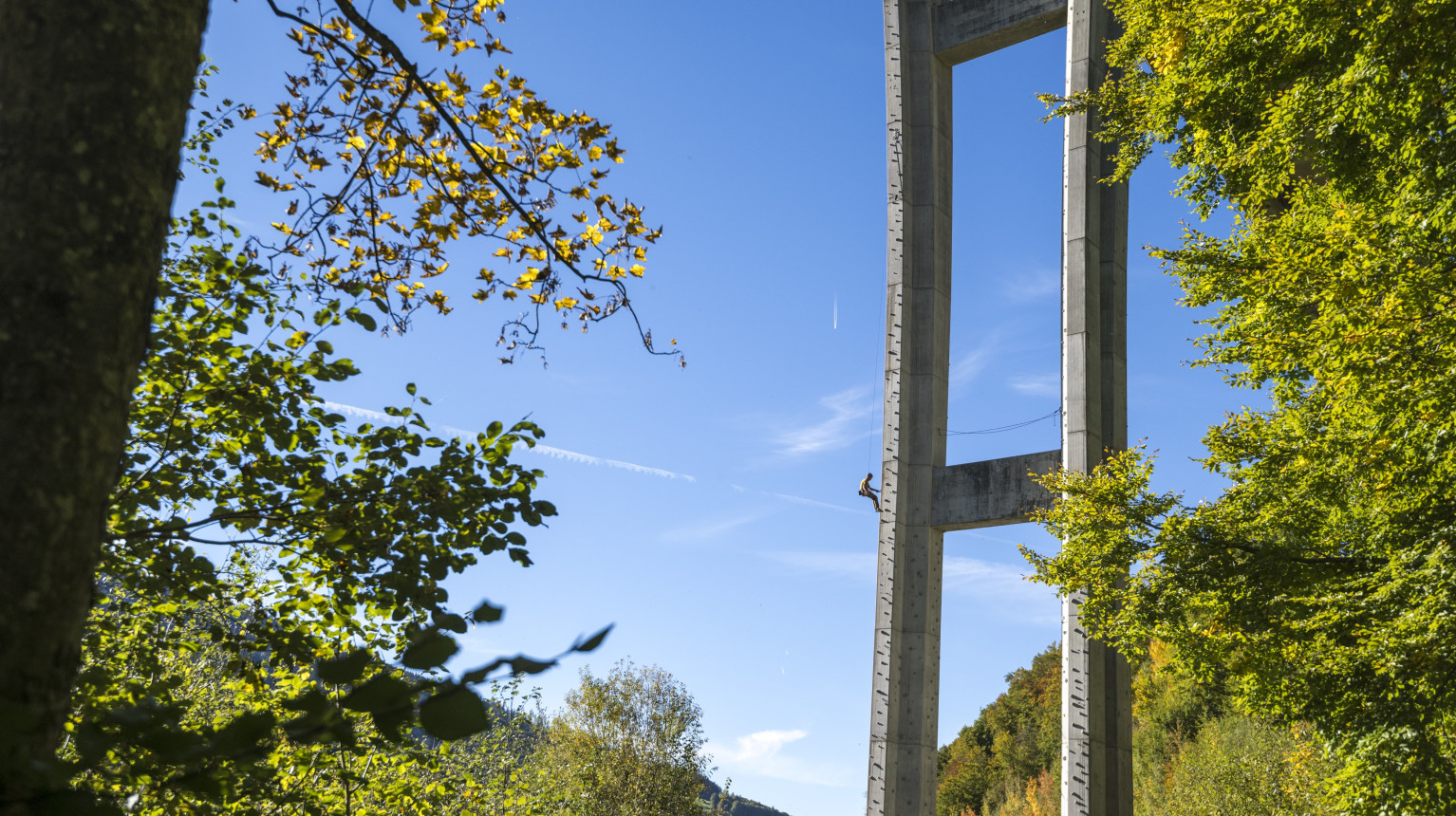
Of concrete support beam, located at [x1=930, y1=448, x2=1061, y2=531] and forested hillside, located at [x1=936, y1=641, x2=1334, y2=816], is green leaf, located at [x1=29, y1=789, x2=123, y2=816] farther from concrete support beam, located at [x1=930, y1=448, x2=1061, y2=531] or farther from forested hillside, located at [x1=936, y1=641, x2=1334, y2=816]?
concrete support beam, located at [x1=930, y1=448, x2=1061, y2=531]

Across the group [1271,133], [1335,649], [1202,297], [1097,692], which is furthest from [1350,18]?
[1097,692]

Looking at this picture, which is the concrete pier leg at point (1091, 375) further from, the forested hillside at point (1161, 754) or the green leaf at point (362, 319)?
the green leaf at point (362, 319)

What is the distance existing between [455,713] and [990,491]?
46.5 feet

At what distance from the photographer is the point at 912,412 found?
597 inches

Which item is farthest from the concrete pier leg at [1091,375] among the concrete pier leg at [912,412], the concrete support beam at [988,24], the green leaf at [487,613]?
the green leaf at [487,613]

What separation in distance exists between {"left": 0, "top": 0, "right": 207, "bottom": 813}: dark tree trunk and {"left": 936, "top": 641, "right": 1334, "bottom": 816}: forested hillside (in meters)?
10.1

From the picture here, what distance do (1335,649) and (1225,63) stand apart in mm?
5391

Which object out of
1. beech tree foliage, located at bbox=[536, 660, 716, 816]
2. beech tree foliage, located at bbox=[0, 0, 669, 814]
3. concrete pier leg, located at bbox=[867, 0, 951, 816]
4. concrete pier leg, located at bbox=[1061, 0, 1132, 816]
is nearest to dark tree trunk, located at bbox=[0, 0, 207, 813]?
beech tree foliage, located at bbox=[0, 0, 669, 814]

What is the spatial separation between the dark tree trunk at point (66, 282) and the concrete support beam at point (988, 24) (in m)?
16.0

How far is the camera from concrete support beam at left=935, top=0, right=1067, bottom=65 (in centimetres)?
1528

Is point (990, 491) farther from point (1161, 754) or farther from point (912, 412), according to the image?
point (1161, 754)

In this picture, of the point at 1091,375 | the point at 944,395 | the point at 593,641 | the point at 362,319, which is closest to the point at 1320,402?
the point at 1091,375

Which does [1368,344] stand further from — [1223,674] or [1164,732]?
[1164,732]

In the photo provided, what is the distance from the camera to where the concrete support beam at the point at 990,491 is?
13.9 metres
